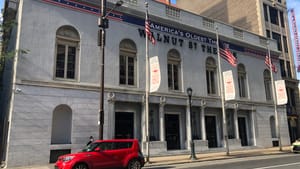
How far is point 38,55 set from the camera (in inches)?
679

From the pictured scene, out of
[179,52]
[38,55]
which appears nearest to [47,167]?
[38,55]

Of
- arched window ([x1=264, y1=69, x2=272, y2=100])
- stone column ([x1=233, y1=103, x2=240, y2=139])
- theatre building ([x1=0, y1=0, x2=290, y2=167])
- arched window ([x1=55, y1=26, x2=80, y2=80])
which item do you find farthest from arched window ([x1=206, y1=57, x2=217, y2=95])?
arched window ([x1=55, y1=26, x2=80, y2=80])

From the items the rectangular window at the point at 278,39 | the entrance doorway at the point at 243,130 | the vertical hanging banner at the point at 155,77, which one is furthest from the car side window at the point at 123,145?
the rectangular window at the point at 278,39

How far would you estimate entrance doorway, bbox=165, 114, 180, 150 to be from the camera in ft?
74.7

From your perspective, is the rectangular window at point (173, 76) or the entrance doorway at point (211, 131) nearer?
the rectangular window at point (173, 76)

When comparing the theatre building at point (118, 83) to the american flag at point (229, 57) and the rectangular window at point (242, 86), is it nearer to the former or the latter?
the rectangular window at point (242, 86)

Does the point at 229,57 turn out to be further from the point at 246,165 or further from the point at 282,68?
the point at 282,68

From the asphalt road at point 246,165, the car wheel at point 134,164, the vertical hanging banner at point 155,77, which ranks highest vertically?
the vertical hanging banner at point 155,77

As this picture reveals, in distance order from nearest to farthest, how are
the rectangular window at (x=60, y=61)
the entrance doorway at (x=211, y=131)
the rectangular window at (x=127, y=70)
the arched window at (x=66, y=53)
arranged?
1. the rectangular window at (x=60, y=61)
2. the arched window at (x=66, y=53)
3. the rectangular window at (x=127, y=70)
4. the entrance doorway at (x=211, y=131)

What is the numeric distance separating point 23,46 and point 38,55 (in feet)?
3.43

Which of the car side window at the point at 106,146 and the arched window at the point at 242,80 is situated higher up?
the arched window at the point at 242,80

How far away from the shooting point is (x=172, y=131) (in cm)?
2319

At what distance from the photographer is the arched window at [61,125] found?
1753cm

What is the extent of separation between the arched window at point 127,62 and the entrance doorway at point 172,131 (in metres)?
4.81
